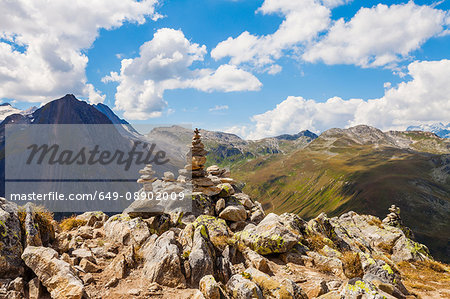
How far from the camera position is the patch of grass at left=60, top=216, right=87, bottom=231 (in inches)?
771

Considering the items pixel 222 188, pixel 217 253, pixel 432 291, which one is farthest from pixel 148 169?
pixel 432 291

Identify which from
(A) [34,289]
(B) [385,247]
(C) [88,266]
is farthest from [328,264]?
(B) [385,247]

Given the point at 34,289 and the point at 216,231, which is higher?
the point at 216,231

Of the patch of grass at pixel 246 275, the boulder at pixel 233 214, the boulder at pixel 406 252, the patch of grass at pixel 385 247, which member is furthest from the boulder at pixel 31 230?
the patch of grass at pixel 385 247

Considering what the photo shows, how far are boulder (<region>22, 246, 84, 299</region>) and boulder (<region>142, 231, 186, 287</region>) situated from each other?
3400 mm

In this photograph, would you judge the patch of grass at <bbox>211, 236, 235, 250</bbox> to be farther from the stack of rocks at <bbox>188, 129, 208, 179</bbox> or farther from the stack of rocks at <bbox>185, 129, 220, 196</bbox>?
the stack of rocks at <bbox>188, 129, 208, 179</bbox>

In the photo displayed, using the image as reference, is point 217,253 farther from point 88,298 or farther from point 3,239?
point 3,239

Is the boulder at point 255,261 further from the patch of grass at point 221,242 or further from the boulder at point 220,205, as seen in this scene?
the boulder at point 220,205

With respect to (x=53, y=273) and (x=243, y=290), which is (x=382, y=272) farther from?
(x=53, y=273)

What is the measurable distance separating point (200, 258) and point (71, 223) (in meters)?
14.4

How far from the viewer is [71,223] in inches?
789

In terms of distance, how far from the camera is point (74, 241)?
15.2 m

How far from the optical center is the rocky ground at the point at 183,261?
34.3 ft

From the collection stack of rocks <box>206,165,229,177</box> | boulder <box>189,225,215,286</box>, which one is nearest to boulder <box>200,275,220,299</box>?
boulder <box>189,225,215,286</box>
